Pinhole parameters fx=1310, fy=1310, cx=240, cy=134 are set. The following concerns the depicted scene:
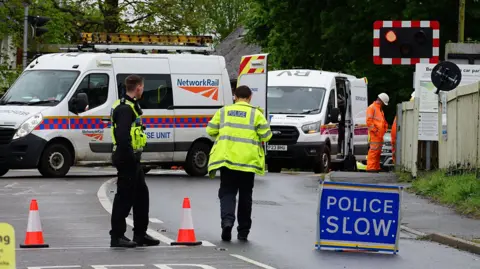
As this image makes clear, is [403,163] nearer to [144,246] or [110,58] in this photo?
[110,58]

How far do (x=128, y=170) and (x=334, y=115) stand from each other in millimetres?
17525

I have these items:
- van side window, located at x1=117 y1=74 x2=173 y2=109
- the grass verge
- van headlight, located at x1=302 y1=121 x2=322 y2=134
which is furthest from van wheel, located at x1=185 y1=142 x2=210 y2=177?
the grass verge

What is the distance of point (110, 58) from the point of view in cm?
2600

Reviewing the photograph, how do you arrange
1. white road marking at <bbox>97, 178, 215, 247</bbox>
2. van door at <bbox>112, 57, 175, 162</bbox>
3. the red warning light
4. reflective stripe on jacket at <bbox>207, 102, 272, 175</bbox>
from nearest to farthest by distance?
white road marking at <bbox>97, 178, 215, 247</bbox>, reflective stripe on jacket at <bbox>207, 102, 272, 175</bbox>, the red warning light, van door at <bbox>112, 57, 175, 162</bbox>

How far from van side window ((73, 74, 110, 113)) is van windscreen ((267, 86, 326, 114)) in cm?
682

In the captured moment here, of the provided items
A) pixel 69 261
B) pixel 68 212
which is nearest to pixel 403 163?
pixel 68 212

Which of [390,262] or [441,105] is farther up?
[441,105]

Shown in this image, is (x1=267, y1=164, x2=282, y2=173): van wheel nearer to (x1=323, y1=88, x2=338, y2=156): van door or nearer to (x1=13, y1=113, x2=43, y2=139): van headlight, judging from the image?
(x1=323, y1=88, x2=338, y2=156): van door

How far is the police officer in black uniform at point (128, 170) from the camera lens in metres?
13.7

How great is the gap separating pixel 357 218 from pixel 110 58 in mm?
12985

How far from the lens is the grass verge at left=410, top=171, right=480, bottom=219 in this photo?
18.4 m

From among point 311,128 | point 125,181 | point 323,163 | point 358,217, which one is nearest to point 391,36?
point 311,128

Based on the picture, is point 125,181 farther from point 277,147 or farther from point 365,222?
point 277,147

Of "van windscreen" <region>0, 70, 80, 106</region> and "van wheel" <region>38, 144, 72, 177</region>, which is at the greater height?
"van windscreen" <region>0, 70, 80, 106</region>
